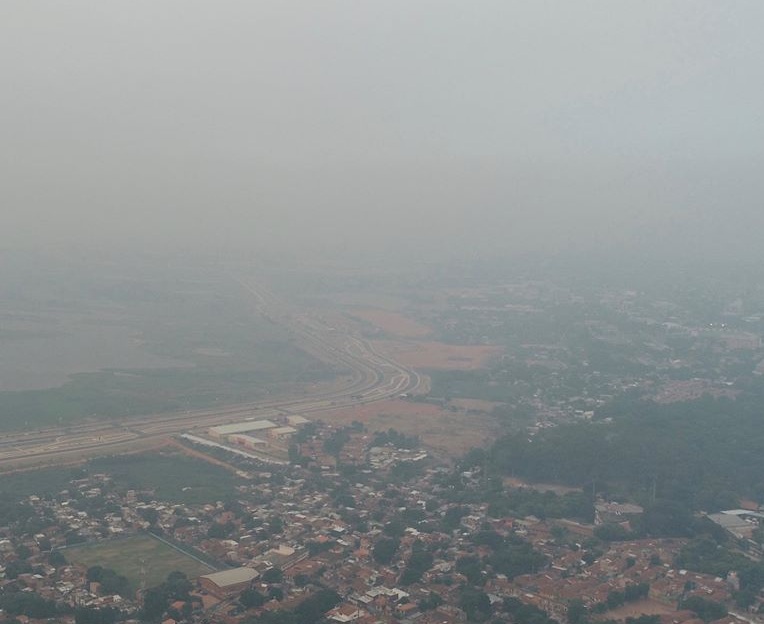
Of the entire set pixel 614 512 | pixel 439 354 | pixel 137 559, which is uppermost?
pixel 439 354

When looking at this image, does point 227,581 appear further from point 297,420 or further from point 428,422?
point 428,422

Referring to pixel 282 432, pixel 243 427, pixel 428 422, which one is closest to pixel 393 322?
pixel 428 422

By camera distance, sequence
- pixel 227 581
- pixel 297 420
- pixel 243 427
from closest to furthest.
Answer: pixel 227 581, pixel 243 427, pixel 297 420

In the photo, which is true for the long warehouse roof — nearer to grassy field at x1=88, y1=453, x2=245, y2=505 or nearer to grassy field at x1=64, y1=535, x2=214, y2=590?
grassy field at x1=88, y1=453, x2=245, y2=505

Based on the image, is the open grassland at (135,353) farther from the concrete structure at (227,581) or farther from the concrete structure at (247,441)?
the concrete structure at (227,581)

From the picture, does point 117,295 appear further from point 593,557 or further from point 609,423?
point 593,557

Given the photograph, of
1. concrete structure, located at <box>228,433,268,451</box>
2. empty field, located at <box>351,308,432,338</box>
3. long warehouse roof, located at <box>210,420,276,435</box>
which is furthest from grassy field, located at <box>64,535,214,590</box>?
empty field, located at <box>351,308,432,338</box>

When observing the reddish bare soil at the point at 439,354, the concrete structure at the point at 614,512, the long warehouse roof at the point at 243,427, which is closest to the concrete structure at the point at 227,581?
the concrete structure at the point at 614,512
